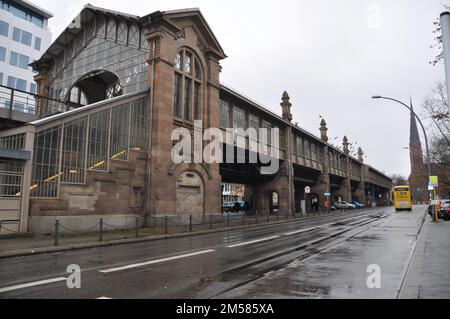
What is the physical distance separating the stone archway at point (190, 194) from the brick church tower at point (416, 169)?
88.0 feet

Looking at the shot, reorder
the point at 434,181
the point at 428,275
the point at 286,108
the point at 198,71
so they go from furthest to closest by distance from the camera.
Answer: the point at 286,108 < the point at 198,71 < the point at 434,181 < the point at 428,275

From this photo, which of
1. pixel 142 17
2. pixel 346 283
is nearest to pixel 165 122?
pixel 142 17

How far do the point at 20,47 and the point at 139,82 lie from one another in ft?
118

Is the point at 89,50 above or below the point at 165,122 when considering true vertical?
above

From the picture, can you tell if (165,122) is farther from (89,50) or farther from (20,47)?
(20,47)

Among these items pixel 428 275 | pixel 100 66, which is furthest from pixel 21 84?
pixel 428 275

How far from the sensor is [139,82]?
2573cm

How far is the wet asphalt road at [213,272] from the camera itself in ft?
21.0

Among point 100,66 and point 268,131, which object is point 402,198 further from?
point 100,66

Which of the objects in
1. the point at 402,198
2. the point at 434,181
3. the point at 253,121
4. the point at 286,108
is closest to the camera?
the point at 434,181

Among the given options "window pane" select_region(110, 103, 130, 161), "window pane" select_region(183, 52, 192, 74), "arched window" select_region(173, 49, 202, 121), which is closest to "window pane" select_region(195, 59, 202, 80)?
"arched window" select_region(173, 49, 202, 121)

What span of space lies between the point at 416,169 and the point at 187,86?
1816 inches

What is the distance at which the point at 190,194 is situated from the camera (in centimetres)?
2531

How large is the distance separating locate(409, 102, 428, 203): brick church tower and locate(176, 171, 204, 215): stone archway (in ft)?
88.0
